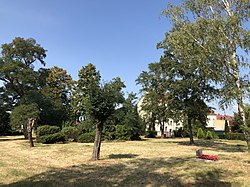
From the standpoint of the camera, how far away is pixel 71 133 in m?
26.8

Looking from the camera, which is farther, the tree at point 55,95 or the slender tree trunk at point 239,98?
the tree at point 55,95

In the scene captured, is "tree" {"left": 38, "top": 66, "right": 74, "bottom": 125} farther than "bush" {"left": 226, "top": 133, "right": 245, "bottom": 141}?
No

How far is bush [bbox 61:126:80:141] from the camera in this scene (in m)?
26.3

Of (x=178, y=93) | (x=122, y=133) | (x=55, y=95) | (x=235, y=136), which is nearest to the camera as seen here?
(x=178, y=93)

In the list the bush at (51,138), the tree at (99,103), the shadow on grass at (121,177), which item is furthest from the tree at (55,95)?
the shadow on grass at (121,177)

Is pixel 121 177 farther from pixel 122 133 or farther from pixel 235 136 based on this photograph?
pixel 235 136

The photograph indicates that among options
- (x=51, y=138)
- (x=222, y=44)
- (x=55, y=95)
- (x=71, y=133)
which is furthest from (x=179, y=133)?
(x=222, y=44)

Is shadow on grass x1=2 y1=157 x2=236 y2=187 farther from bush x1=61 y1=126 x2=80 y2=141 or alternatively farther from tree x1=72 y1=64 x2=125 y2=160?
bush x1=61 y1=126 x2=80 y2=141

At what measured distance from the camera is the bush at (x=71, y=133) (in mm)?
26320

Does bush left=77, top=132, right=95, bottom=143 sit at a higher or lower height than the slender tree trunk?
lower

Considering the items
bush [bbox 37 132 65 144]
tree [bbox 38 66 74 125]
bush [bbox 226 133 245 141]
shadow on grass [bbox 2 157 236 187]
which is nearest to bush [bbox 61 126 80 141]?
bush [bbox 37 132 65 144]

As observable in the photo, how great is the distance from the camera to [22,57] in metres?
34.6

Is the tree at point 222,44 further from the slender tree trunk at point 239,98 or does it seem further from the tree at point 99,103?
the tree at point 99,103

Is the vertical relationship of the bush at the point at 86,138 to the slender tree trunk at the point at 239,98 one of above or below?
below
